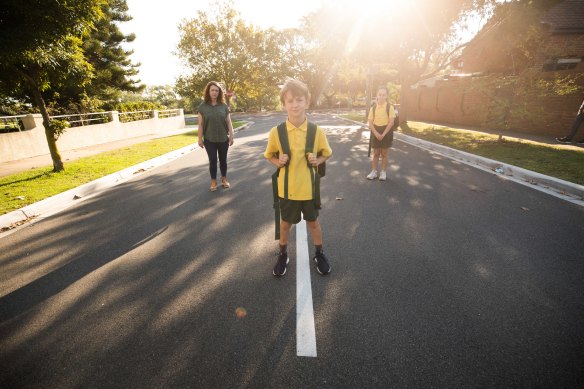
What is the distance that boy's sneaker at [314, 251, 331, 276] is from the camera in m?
2.89

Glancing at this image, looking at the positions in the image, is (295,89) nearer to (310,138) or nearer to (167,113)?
(310,138)

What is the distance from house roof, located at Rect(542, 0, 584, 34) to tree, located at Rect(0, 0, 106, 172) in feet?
63.2

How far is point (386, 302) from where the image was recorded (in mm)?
2475

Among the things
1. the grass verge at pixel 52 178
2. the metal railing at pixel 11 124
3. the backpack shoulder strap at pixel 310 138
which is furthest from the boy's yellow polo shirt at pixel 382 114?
the metal railing at pixel 11 124

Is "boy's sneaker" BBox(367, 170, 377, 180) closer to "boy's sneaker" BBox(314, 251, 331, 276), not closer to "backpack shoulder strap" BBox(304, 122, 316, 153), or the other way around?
"boy's sneaker" BBox(314, 251, 331, 276)

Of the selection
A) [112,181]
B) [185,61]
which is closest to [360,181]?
[112,181]

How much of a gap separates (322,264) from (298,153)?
48.5 inches

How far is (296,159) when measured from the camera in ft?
8.43

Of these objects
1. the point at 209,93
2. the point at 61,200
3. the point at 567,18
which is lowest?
the point at 61,200

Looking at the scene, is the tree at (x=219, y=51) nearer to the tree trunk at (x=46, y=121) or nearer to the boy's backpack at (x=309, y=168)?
the tree trunk at (x=46, y=121)

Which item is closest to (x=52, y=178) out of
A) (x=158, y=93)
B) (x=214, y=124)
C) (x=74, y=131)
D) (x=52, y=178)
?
(x=52, y=178)

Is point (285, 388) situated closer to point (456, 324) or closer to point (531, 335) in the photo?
point (456, 324)

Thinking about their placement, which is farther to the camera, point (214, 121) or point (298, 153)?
point (214, 121)

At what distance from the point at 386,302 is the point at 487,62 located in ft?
70.4
